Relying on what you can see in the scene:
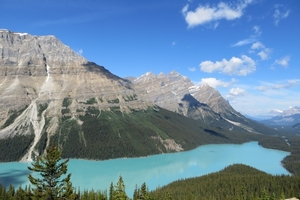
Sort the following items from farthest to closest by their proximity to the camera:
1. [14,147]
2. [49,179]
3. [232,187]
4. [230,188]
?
1. [14,147]
2. [230,188]
3. [232,187]
4. [49,179]

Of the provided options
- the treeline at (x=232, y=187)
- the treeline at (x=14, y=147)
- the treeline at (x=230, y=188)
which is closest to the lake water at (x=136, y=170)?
the treeline at (x=14, y=147)

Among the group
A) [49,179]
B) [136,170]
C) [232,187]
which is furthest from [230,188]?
[49,179]

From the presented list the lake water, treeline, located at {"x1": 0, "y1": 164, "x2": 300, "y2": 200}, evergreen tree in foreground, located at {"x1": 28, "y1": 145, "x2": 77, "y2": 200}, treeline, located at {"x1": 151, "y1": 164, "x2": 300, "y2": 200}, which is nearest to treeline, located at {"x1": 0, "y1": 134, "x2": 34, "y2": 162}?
the lake water

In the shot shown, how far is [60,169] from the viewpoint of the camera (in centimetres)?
2469

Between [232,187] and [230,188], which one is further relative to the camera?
[230,188]

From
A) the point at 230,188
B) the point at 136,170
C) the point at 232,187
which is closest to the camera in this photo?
the point at 232,187

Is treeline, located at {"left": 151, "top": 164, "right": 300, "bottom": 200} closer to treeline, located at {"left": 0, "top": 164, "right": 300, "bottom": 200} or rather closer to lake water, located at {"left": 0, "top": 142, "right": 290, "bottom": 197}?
treeline, located at {"left": 0, "top": 164, "right": 300, "bottom": 200}

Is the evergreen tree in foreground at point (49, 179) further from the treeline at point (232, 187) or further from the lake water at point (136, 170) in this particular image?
the lake water at point (136, 170)

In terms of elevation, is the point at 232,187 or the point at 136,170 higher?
the point at 136,170

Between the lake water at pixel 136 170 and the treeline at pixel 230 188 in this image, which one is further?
the lake water at pixel 136 170

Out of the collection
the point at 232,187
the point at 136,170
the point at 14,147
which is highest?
the point at 14,147

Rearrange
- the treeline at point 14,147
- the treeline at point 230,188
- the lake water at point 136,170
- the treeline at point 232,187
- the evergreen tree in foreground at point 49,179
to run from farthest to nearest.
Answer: the treeline at point 14,147, the lake water at point 136,170, the treeline at point 232,187, the treeline at point 230,188, the evergreen tree in foreground at point 49,179

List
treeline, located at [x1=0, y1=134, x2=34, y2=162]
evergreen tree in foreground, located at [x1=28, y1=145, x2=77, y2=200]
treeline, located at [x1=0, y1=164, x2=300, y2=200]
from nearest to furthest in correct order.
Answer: evergreen tree in foreground, located at [x1=28, y1=145, x2=77, y2=200], treeline, located at [x1=0, y1=164, x2=300, y2=200], treeline, located at [x1=0, y1=134, x2=34, y2=162]

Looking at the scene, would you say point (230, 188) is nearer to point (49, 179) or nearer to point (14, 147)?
point (49, 179)
